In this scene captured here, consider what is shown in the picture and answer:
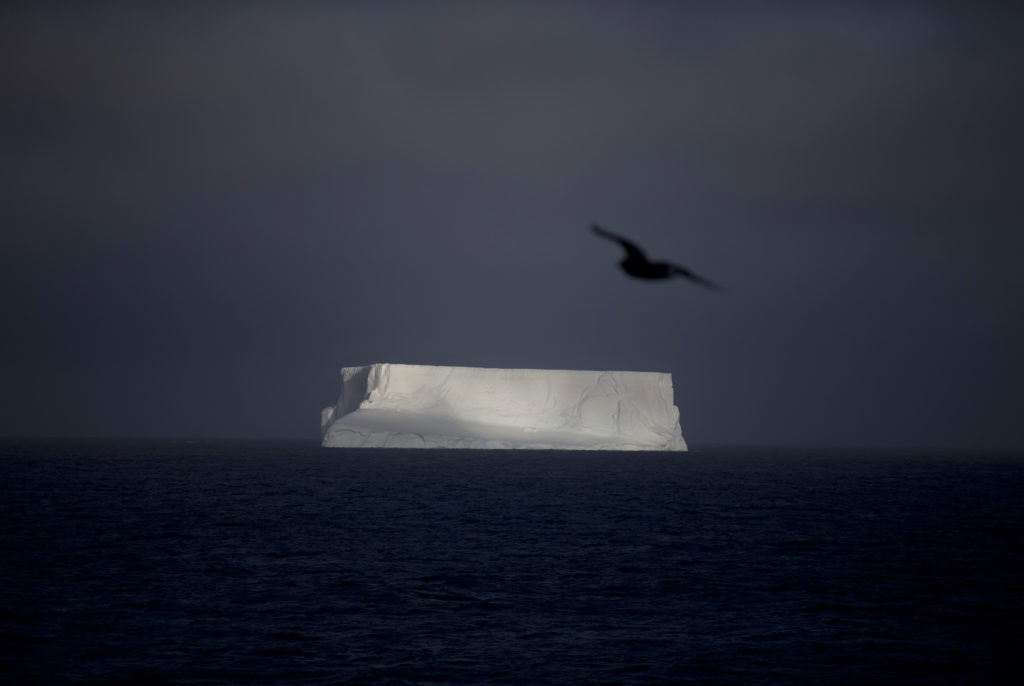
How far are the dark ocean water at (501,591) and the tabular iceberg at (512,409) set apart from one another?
101 feet

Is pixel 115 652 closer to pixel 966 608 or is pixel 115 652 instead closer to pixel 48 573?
pixel 48 573

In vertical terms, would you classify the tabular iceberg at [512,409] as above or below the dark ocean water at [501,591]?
above

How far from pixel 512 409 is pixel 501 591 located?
56082 mm

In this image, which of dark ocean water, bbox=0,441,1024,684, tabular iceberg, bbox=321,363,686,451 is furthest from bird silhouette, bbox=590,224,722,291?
tabular iceberg, bbox=321,363,686,451

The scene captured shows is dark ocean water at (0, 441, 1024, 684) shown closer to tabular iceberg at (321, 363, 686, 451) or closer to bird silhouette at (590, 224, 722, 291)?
bird silhouette at (590, 224, 722, 291)

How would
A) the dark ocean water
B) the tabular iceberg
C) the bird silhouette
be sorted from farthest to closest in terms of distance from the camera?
the tabular iceberg, the dark ocean water, the bird silhouette

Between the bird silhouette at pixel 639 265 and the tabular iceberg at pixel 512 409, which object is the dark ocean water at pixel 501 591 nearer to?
the bird silhouette at pixel 639 265

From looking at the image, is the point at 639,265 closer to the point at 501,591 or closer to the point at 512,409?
the point at 501,591

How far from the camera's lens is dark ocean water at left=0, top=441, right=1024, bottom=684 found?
17453mm

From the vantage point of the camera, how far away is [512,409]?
7969cm

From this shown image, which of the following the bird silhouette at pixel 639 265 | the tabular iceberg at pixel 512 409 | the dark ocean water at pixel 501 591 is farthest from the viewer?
the tabular iceberg at pixel 512 409

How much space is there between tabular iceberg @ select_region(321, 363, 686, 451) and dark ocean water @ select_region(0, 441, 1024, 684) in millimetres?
30664

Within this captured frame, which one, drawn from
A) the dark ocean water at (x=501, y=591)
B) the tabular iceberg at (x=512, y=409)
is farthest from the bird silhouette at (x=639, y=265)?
the tabular iceberg at (x=512, y=409)

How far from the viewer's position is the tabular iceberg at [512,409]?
77.9 m
